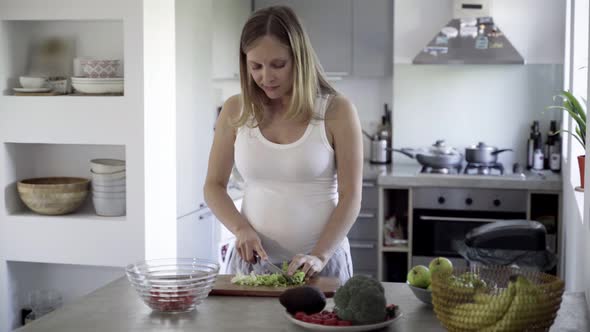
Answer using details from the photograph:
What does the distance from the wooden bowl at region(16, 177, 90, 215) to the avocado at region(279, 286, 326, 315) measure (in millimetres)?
1837

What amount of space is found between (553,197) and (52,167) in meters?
2.77

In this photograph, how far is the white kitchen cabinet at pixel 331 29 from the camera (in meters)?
5.38

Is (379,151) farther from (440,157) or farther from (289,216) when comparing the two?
(289,216)

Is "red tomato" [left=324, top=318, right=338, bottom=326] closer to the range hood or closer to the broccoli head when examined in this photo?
the broccoli head

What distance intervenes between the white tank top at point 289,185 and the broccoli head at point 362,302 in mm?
679

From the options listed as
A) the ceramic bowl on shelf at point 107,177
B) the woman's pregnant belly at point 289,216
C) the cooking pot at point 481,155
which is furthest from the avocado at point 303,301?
the cooking pot at point 481,155

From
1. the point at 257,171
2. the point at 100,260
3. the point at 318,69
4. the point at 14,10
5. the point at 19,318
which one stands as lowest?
the point at 19,318

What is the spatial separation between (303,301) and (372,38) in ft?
12.4

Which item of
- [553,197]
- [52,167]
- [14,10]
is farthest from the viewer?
[553,197]

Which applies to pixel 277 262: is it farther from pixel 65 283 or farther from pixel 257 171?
pixel 65 283

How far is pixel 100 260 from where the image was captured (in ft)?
11.2

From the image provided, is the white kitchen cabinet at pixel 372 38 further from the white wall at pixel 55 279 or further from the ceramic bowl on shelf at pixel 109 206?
the white wall at pixel 55 279

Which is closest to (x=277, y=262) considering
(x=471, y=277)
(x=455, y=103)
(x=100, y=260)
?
(x=471, y=277)

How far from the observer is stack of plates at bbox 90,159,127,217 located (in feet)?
11.2
